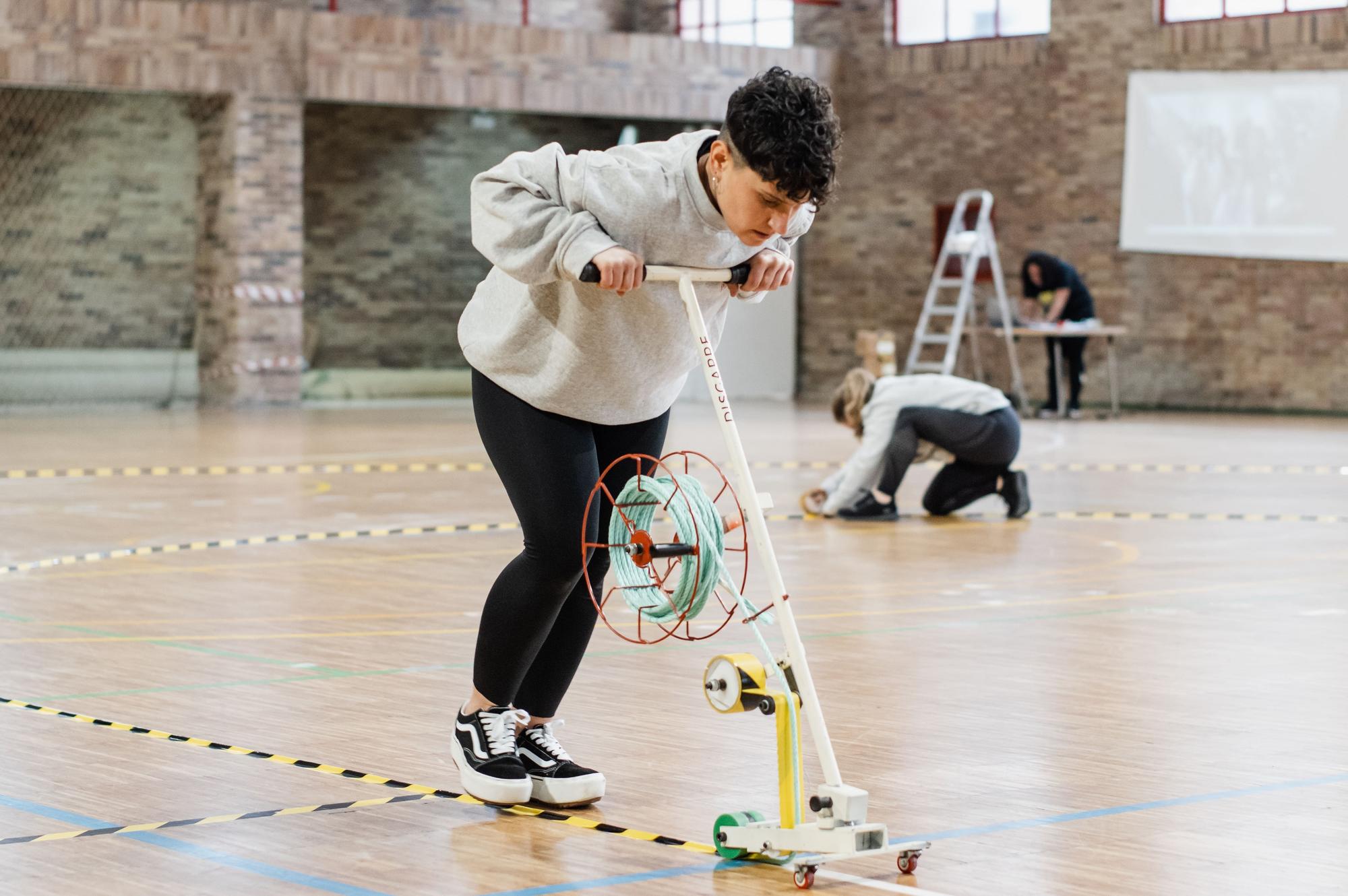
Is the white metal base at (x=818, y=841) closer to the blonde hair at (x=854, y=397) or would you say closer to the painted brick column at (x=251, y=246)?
the blonde hair at (x=854, y=397)

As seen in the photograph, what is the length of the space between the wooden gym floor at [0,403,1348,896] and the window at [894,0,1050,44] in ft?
34.6

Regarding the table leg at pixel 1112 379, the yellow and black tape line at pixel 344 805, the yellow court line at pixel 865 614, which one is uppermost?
the yellow and black tape line at pixel 344 805

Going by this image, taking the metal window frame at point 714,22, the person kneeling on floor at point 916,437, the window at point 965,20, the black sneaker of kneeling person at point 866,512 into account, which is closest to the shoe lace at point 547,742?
the person kneeling on floor at point 916,437

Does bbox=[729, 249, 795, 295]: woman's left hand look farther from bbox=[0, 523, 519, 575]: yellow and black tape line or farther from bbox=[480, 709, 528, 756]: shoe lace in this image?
bbox=[0, 523, 519, 575]: yellow and black tape line

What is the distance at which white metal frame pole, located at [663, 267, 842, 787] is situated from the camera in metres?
3.01

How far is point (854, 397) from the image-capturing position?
8.56 m

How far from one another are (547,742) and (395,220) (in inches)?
725

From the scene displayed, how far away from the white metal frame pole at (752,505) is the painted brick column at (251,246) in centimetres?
1500

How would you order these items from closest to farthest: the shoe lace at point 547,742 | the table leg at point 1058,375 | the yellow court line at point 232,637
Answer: the shoe lace at point 547,742
the yellow court line at point 232,637
the table leg at point 1058,375

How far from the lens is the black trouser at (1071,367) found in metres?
17.5

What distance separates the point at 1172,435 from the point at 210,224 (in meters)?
8.96

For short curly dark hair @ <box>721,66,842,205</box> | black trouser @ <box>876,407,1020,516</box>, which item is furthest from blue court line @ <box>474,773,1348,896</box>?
black trouser @ <box>876,407,1020,516</box>

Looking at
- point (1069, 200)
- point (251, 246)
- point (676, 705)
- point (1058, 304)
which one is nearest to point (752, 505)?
point (676, 705)

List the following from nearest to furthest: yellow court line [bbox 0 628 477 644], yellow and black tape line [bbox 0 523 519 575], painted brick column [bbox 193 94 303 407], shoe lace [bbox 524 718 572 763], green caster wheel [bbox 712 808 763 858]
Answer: green caster wheel [bbox 712 808 763 858], shoe lace [bbox 524 718 572 763], yellow court line [bbox 0 628 477 644], yellow and black tape line [bbox 0 523 519 575], painted brick column [bbox 193 94 303 407]
